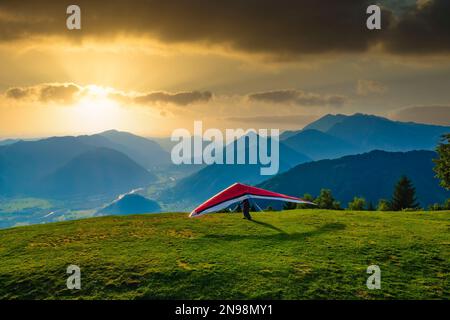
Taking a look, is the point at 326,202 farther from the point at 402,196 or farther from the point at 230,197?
the point at 230,197

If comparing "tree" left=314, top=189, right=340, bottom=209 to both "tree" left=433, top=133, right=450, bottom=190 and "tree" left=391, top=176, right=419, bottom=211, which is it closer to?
"tree" left=391, top=176, right=419, bottom=211

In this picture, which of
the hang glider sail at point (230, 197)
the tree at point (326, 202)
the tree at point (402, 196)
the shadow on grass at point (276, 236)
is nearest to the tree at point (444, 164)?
the hang glider sail at point (230, 197)

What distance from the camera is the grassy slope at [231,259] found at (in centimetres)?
1596

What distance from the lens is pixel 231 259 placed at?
763 inches

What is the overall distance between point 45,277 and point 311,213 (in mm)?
26009

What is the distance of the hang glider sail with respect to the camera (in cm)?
2919

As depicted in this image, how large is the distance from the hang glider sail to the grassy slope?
1.43 meters

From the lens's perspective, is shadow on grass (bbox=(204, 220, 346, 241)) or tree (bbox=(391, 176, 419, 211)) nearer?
shadow on grass (bbox=(204, 220, 346, 241))

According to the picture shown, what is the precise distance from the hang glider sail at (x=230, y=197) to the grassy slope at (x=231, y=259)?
1426 millimetres

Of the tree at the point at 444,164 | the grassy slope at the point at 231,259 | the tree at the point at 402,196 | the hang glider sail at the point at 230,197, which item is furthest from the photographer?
the tree at the point at 402,196
